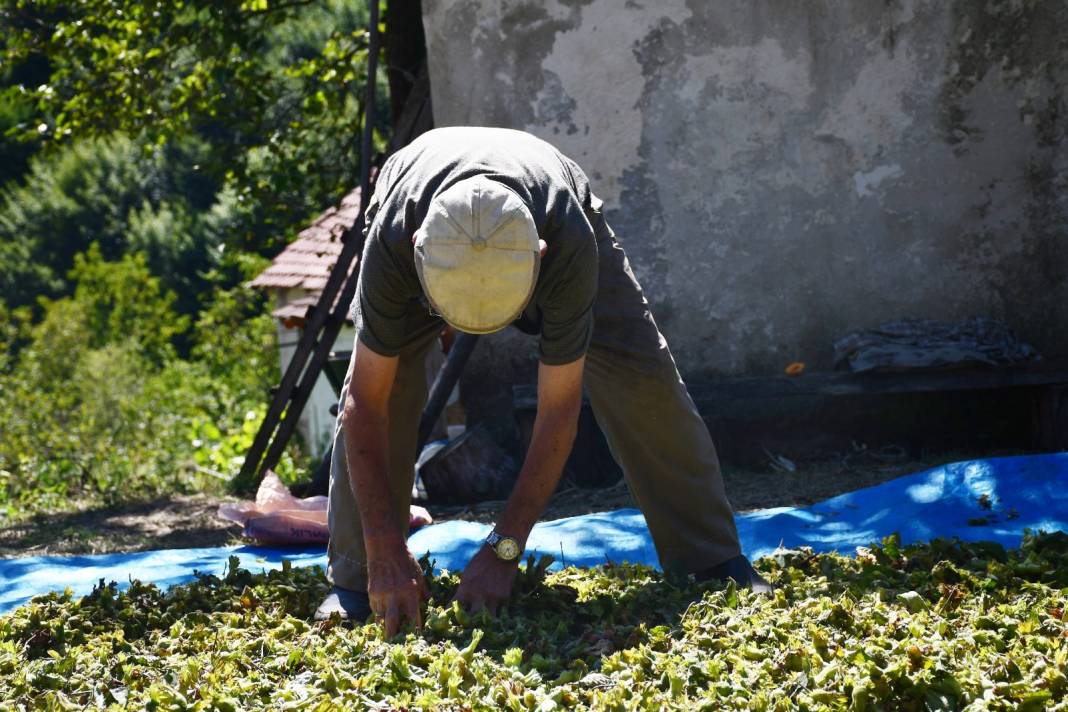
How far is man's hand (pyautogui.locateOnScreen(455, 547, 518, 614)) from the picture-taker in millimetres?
3184

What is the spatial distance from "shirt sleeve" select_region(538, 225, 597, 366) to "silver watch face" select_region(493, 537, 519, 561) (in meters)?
0.52

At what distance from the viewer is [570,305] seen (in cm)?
290

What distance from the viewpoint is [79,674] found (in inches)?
115

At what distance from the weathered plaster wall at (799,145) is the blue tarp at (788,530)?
179 centimetres

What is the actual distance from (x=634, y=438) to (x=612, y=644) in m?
0.75

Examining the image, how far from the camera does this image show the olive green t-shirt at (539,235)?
284 centimetres

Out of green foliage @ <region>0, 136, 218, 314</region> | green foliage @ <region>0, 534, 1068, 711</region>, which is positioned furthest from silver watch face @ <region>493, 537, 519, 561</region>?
green foliage @ <region>0, 136, 218, 314</region>

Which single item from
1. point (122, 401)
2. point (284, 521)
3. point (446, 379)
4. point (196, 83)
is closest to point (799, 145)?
point (446, 379)

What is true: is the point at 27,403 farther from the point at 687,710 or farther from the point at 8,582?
the point at 687,710

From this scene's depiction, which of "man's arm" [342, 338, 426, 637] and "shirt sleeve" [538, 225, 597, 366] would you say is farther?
"man's arm" [342, 338, 426, 637]

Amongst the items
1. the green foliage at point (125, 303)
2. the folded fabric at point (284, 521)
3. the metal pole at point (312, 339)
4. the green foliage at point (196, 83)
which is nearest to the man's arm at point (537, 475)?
the folded fabric at point (284, 521)

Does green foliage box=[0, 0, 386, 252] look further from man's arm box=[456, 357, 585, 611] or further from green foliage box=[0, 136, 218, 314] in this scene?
green foliage box=[0, 136, 218, 314]

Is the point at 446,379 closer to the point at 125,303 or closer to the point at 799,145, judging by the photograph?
the point at 799,145

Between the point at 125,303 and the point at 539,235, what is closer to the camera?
the point at 539,235
